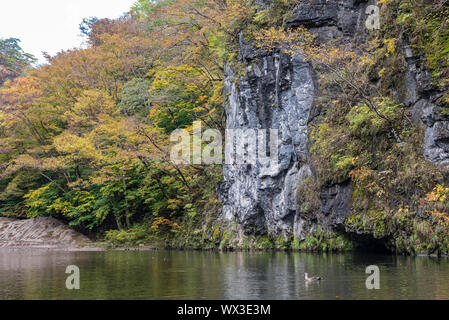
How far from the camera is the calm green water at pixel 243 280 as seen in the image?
36.0 ft

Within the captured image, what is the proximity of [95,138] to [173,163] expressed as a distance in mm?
7146

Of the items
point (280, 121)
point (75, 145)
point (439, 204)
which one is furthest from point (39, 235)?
point (439, 204)

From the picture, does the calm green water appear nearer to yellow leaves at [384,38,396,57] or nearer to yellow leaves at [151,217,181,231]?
yellow leaves at [384,38,396,57]

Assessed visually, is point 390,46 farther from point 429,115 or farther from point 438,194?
point 438,194

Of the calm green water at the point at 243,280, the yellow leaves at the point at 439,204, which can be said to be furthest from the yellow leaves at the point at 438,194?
the calm green water at the point at 243,280

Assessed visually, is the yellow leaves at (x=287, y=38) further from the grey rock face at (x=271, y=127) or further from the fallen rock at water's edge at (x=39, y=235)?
the fallen rock at water's edge at (x=39, y=235)

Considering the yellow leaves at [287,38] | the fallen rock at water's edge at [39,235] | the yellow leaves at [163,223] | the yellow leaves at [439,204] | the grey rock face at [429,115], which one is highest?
the yellow leaves at [287,38]

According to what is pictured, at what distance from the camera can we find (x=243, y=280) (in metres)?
13.5

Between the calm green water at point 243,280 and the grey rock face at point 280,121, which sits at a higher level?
the grey rock face at point 280,121

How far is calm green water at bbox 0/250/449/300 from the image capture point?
11.0 metres

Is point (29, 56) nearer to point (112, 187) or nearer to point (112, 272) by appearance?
point (112, 187)

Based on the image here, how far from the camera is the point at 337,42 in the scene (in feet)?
74.3
